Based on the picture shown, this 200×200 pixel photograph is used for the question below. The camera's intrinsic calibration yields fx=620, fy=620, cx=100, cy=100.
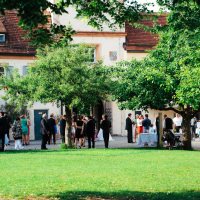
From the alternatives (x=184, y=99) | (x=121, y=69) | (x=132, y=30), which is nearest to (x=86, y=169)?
(x=184, y=99)

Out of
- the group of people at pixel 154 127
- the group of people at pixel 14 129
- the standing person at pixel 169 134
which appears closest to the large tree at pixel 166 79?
the standing person at pixel 169 134

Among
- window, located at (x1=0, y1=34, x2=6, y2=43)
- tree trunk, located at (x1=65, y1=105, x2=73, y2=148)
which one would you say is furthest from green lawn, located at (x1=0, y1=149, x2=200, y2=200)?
window, located at (x1=0, y1=34, x2=6, y2=43)

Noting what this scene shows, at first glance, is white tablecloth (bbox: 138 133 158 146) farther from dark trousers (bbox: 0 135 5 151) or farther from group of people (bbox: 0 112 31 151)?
dark trousers (bbox: 0 135 5 151)

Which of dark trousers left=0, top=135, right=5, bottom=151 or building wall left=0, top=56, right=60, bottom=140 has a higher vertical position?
building wall left=0, top=56, right=60, bottom=140

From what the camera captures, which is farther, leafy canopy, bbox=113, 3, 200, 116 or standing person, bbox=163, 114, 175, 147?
standing person, bbox=163, 114, 175, 147

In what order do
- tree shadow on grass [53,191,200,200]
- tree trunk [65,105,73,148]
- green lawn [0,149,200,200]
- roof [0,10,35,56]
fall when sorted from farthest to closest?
1. roof [0,10,35,56]
2. tree trunk [65,105,73,148]
3. green lawn [0,149,200,200]
4. tree shadow on grass [53,191,200,200]

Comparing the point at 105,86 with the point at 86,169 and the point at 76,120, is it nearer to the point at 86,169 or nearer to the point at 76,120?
the point at 76,120

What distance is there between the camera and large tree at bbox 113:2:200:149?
94.3ft

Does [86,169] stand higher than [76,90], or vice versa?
[76,90]

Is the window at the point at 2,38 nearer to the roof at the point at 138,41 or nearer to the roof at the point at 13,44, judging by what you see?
the roof at the point at 13,44

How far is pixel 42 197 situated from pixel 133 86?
68.4 ft

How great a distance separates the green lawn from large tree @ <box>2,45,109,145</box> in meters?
9.15

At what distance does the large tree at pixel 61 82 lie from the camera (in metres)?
31.8

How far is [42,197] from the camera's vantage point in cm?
1172
